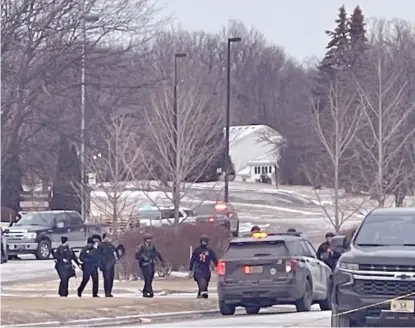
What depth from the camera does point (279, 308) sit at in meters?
25.1

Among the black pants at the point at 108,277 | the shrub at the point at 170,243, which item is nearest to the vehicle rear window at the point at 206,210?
the shrub at the point at 170,243

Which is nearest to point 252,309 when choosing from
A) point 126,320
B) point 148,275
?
point 126,320

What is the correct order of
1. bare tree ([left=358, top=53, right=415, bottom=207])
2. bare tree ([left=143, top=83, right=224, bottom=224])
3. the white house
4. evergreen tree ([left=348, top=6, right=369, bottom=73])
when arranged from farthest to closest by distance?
the white house → evergreen tree ([left=348, top=6, right=369, bottom=73]) → bare tree ([left=143, top=83, right=224, bottom=224]) → bare tree ([left=358, top=53, right=415, bottom=207])

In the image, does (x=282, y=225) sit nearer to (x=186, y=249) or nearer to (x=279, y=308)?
(x=186, y=249)

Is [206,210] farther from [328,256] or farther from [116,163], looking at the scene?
[328,256]

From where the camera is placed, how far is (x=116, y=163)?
42750 mm

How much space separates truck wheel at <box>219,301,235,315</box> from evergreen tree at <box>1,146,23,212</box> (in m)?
21.2

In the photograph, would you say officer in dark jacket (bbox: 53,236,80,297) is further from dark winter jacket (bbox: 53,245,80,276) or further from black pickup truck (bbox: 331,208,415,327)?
black pickup truck (bbox: 331,208,415,327)

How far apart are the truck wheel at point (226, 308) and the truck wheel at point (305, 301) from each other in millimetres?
1262

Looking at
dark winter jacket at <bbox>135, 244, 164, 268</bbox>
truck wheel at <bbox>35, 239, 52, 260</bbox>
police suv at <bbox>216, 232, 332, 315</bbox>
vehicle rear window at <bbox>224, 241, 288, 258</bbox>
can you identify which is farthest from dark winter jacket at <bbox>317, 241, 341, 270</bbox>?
truck wheel at <bbox>35, 239, 52, 260</bbox>

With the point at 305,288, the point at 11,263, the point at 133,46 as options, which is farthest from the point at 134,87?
the point at 305,288

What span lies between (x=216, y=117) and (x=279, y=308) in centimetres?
3103

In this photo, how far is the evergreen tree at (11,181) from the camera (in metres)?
45.1

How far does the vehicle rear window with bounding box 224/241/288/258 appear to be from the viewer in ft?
72.8
